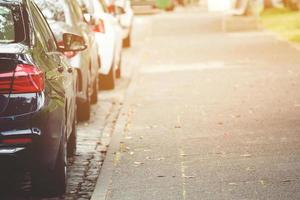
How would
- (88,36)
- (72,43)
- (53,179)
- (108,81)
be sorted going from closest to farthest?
(53,179)
(72,43)
(88,36)
(108,81)

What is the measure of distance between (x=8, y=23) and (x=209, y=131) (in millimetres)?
4239

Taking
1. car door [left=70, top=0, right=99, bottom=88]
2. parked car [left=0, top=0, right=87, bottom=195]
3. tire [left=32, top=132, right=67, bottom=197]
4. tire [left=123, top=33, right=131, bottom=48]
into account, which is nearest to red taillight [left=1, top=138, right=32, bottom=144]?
parked car [left=0, top=0, right=87, bottom=195]

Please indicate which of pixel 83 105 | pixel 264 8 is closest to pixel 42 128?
pixel 83 105

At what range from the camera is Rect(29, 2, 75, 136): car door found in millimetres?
8914

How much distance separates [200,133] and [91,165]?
2.19 meters

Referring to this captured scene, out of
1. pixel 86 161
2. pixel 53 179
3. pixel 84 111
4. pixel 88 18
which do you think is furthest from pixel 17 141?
pixel 88 18

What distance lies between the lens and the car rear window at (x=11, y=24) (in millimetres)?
8773

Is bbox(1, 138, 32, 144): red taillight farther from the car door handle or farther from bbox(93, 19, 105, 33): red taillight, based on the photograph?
bbox(93, 19, 105, 33): red taillight

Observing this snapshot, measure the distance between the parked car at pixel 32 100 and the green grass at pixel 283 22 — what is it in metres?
19.9

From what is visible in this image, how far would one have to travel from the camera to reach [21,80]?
26.7 ft

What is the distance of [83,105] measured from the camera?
1423 centimetres

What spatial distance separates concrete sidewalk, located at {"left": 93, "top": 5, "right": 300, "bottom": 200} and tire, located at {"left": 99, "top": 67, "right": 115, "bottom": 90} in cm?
38

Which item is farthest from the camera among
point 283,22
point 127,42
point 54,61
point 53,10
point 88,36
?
point 283,22

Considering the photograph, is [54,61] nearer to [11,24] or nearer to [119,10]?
[11,24]
